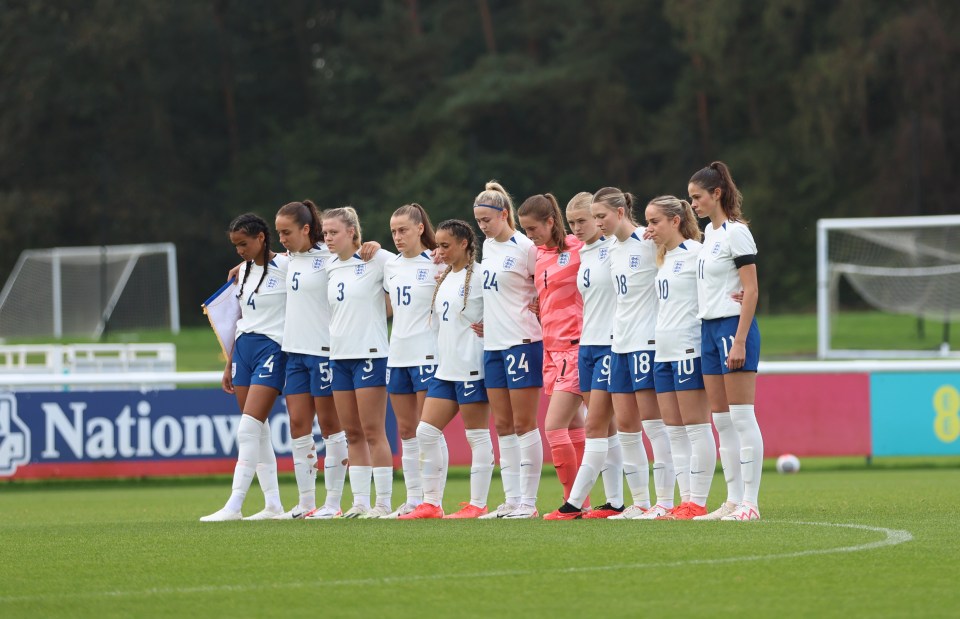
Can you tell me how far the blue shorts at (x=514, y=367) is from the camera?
32.6 ft

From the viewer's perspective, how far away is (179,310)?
45.9m

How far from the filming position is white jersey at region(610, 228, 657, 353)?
970 centimetres

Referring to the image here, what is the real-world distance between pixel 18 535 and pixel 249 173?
42.6 meters

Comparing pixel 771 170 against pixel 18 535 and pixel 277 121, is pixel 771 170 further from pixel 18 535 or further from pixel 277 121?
pixel 18 535

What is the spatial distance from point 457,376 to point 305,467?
53.1 inches

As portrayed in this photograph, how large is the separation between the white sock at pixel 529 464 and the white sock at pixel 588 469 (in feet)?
1.21

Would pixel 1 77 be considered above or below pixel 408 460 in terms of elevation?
above

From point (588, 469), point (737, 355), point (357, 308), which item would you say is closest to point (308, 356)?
point (357, 308)

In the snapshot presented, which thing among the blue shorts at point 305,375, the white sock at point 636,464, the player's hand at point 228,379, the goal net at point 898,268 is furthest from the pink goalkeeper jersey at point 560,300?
the goal net at point 898,268

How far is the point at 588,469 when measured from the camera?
32.0 ft

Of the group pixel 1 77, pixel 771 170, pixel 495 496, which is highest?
pixel 1 77

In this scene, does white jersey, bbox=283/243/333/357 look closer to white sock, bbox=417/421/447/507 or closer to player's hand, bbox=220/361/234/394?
player's hand, bbox=220/361/234/394

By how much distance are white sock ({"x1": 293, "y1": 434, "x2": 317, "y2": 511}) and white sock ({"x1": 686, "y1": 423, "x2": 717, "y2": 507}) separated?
2660 millimetres

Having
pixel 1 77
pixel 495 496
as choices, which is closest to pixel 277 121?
pixel 1 77
